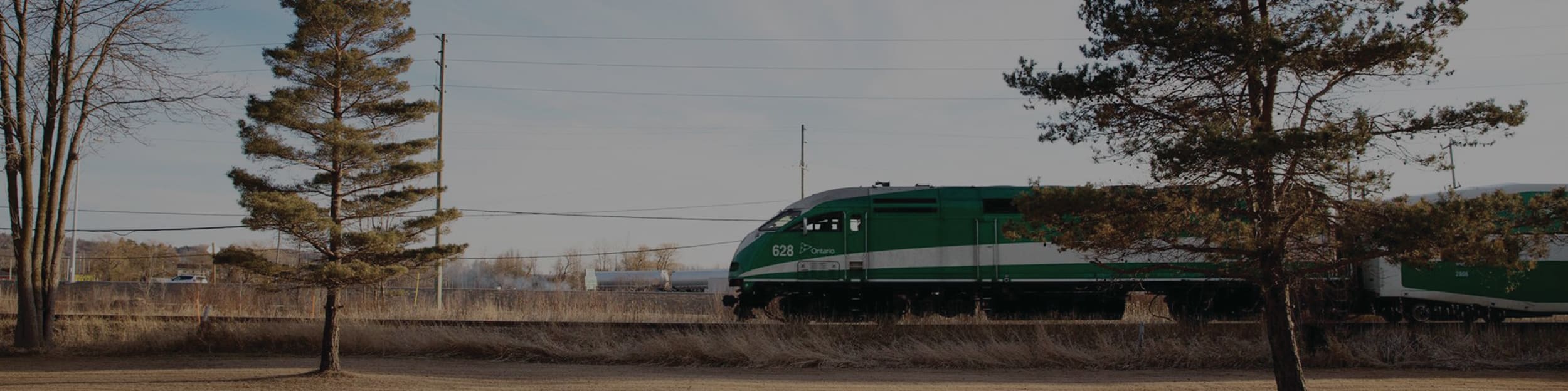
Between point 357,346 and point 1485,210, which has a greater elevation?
point 1485,210

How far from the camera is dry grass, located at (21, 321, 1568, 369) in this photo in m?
16.1

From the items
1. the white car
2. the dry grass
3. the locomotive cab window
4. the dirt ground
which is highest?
the locomotive cab window

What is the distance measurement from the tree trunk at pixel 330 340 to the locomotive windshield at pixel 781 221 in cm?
839

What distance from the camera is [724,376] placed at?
15008mm

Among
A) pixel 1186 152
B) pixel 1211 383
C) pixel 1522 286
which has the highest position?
pixel 1186 152

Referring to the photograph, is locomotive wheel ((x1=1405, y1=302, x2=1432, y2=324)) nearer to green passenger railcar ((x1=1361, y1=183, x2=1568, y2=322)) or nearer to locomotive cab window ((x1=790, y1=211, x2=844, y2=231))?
green passenger railcar ((x1=1361, y1=183, x2=1568, y2=322))

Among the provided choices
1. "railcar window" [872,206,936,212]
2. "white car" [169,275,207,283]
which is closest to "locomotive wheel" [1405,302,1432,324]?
"railcar window" [872,206,936,212]

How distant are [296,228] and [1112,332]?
1271 cm

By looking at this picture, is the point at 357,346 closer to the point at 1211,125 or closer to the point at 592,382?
the point at 592,382

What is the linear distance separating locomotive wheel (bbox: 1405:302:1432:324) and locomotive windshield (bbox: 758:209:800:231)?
1134cm

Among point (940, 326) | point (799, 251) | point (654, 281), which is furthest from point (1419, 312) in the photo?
point (654, 281)

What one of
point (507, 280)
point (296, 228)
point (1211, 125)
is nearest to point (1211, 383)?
point (1211, 125)

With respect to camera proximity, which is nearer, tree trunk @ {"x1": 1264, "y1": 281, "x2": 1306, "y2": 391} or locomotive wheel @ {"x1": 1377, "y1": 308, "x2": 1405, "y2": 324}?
tree trunk @ {"x1": 1264, "y1": 281, "x2": 1306, "y2": 391}

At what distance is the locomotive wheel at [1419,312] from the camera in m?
18.2
